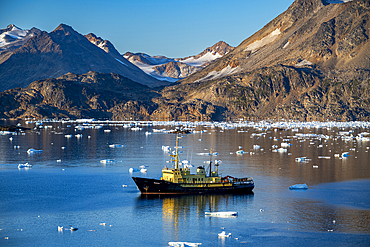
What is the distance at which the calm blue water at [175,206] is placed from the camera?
1446 inches

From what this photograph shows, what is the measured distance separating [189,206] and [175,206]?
1.61m

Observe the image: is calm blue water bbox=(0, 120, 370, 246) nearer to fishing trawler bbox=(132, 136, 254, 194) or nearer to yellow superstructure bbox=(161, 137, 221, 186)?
fishing trawler bbox=(132, 136, 254, 194)

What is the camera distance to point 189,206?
153 feet

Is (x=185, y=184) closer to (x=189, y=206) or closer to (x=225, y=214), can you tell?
(x=189, y=206)

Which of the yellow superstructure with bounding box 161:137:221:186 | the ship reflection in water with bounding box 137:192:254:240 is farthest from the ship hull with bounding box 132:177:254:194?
the ship reflection in water with bounding box 137:192:254:240

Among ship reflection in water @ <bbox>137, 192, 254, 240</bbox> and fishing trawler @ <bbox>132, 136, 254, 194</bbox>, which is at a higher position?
fishing trawler @ <bbox>132, 136, 254, 194</bbox>

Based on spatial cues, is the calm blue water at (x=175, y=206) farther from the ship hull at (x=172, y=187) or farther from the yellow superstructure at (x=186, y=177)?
the yellow superstructure at (x=186, y=177)

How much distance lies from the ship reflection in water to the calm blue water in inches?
4.2

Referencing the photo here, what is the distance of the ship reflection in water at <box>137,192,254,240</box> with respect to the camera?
4016 cm

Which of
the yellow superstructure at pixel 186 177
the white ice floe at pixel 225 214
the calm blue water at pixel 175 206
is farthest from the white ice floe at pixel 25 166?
the white ice floe at pixel 225 214

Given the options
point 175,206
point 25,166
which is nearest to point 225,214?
point 175,206

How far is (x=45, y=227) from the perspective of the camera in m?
39.0

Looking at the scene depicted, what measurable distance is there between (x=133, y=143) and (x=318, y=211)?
74.2 m

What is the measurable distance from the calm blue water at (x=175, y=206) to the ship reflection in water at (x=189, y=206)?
106 mm
